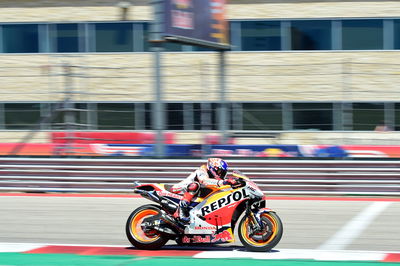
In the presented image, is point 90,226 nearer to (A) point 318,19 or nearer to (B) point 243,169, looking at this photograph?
(B) point 243,169

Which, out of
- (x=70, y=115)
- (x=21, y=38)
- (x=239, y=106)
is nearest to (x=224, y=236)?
(x=70, y=115)

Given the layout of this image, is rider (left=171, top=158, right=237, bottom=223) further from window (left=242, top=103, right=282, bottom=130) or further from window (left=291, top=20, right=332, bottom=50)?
window (left=291, top=20, right=332, bottom=50)

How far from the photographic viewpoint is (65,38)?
2523 cm

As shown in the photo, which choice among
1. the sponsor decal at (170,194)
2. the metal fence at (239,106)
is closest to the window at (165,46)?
the metal fence at (239,106)

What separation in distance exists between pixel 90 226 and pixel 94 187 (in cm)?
420

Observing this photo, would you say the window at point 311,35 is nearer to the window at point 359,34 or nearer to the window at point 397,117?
the window at point 359,34

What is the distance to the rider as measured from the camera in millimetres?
7191

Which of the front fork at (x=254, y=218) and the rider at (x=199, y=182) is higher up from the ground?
the rider at (x=199, y=182)

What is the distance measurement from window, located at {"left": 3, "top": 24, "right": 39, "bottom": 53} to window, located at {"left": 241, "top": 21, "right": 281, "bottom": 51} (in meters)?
8.53

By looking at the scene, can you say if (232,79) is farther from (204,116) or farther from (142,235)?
(142,235)

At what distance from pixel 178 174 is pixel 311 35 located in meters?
13.2

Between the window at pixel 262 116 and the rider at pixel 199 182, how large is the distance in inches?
305

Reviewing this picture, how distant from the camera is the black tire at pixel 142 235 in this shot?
289 inches

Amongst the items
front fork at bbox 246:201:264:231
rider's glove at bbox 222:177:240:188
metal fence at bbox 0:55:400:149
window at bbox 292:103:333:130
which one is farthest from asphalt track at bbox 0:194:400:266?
window at bbox 292:103:333:130
